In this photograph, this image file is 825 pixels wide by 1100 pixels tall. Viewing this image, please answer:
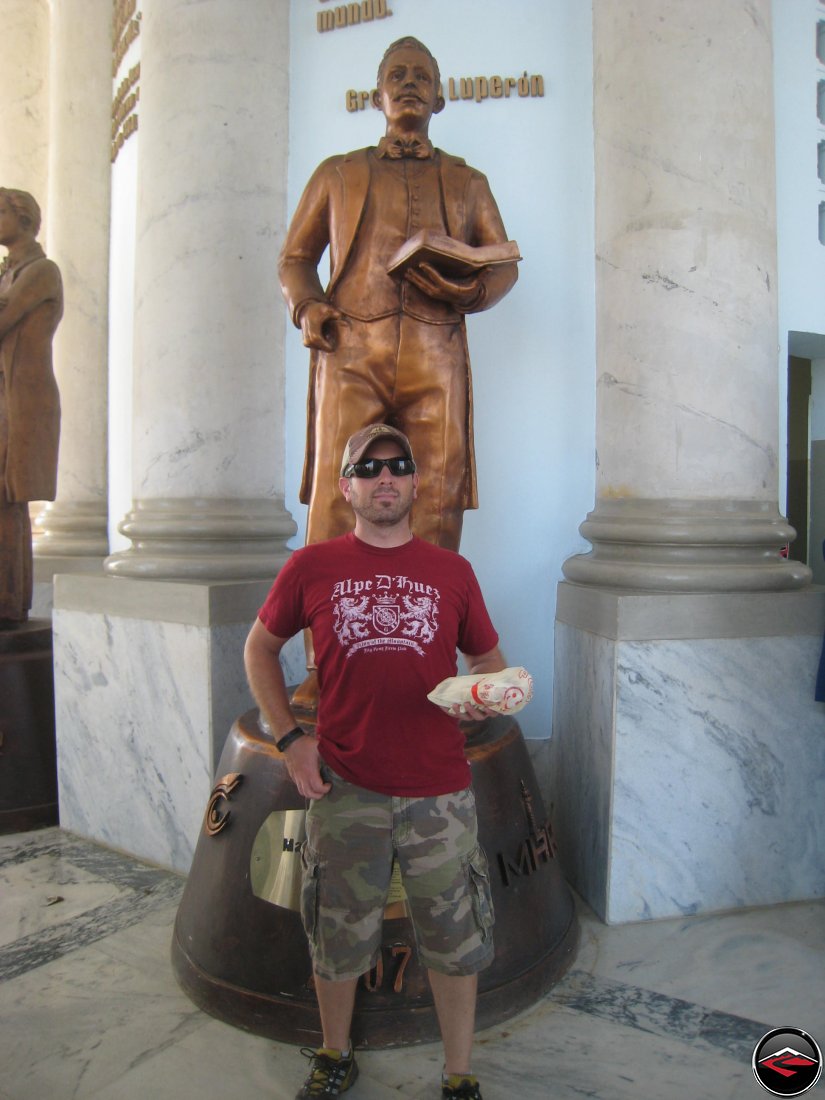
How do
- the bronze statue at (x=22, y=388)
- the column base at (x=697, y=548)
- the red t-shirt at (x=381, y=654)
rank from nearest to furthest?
the red t-shirt at (x=381, y=654)
the column base at (x=697, y=548)
the bronze statue at (x=22, y=388)

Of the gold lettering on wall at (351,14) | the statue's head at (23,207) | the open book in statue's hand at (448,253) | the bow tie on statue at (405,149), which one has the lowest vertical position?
the open book in statue's hand at (448,253)

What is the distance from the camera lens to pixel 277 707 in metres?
2.03

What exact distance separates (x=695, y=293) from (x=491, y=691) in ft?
7.48

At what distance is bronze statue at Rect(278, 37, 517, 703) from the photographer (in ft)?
9.36

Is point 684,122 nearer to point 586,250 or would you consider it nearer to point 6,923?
point 586,250

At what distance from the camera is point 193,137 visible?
3984 mm

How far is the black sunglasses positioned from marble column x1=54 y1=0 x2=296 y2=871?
189 centimetres

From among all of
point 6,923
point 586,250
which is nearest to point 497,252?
point 586,250

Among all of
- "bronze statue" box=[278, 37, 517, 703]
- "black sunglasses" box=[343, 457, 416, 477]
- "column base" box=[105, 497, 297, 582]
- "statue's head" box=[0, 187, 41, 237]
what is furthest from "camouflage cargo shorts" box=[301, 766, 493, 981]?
"statue's head" box=[0, 187, 41, 237]

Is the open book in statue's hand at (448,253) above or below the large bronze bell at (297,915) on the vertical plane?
above

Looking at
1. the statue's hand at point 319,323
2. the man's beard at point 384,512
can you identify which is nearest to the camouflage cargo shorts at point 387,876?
the man's beard at point 384,512

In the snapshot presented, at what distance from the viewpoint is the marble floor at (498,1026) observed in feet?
7.18

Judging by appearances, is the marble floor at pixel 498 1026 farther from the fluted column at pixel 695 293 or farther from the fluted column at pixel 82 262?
the fluted column at pixel 82 262

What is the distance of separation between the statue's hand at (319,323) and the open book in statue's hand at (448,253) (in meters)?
0.26
